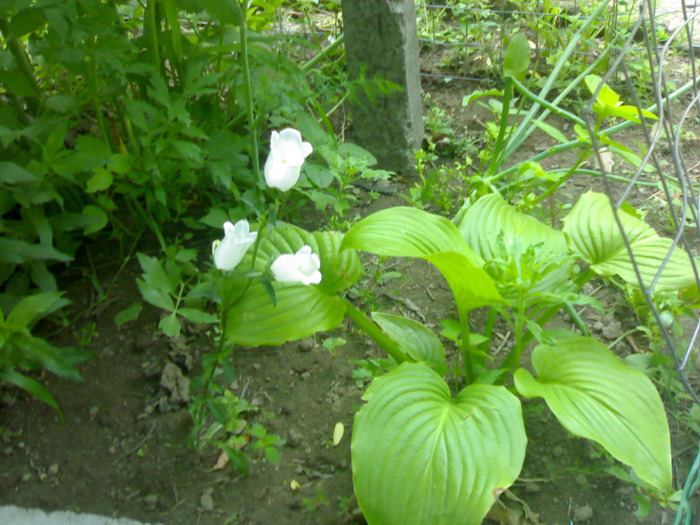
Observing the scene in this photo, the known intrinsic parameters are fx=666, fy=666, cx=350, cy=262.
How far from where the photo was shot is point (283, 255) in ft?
4.33

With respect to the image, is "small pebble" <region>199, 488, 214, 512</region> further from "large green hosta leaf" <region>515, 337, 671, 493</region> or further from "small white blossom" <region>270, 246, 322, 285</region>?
"large green hosta leaf" <region>515, 337, 671, 493</region>

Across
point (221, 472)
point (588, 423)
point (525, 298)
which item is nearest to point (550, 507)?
point (588, 423)

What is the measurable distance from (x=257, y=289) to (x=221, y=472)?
453mm

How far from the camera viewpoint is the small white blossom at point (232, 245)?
1.27 meters

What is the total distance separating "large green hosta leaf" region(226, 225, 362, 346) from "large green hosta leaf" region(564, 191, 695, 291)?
0.58 metres

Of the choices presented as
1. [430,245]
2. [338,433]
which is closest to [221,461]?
[338,433]

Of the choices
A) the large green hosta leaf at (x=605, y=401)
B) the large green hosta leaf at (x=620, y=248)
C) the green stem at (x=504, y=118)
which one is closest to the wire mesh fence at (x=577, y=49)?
the green stem at (x=504, y=118)

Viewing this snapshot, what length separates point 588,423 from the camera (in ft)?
4.30

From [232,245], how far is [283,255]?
0.11m

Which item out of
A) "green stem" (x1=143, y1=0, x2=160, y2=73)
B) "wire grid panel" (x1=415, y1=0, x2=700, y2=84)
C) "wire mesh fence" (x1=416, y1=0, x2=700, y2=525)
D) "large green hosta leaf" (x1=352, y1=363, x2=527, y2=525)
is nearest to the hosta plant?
"large green hosta leaf" (x1=352, y1=363, x2=527, y2=525)

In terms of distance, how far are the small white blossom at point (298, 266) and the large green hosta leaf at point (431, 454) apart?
0.27 m

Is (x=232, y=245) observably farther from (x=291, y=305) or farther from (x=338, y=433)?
(x=338, y=433)

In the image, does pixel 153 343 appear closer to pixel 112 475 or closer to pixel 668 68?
pixel 112 475

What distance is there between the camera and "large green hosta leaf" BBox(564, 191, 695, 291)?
5.22ft
